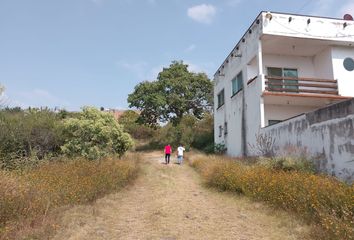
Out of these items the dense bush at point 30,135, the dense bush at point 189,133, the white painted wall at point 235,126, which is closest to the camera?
the dense bush at point 30,135

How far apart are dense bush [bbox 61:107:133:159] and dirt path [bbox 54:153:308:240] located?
6.28m

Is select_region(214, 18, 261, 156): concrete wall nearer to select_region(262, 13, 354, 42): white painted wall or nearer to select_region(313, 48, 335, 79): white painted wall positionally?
select_region(262, 13, 354, 42): white painted wall

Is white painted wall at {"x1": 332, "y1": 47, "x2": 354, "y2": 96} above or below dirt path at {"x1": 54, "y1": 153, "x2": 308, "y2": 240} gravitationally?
above

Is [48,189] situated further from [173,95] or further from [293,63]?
[173,95]

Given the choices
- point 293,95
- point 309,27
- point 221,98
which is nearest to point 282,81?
point 293,95

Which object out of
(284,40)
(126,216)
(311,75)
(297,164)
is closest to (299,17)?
(284,40)

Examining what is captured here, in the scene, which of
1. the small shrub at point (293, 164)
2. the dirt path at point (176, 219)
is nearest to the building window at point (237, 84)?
the small shrub at point (293, 164)

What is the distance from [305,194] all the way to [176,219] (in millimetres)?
3139

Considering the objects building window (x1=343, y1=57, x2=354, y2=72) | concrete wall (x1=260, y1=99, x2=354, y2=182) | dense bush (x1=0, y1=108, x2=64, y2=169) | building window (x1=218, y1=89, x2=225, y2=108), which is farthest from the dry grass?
building window (x1=343, y1=57, x2=354, y2=72)

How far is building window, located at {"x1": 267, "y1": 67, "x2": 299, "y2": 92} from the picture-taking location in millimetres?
17203

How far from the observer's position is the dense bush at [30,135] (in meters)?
16.4

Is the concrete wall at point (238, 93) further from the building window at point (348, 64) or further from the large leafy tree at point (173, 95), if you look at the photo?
the large leafy tree at point (173, 95)

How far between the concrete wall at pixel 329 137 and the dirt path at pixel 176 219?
3.08 meters

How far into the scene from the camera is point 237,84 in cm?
2153
